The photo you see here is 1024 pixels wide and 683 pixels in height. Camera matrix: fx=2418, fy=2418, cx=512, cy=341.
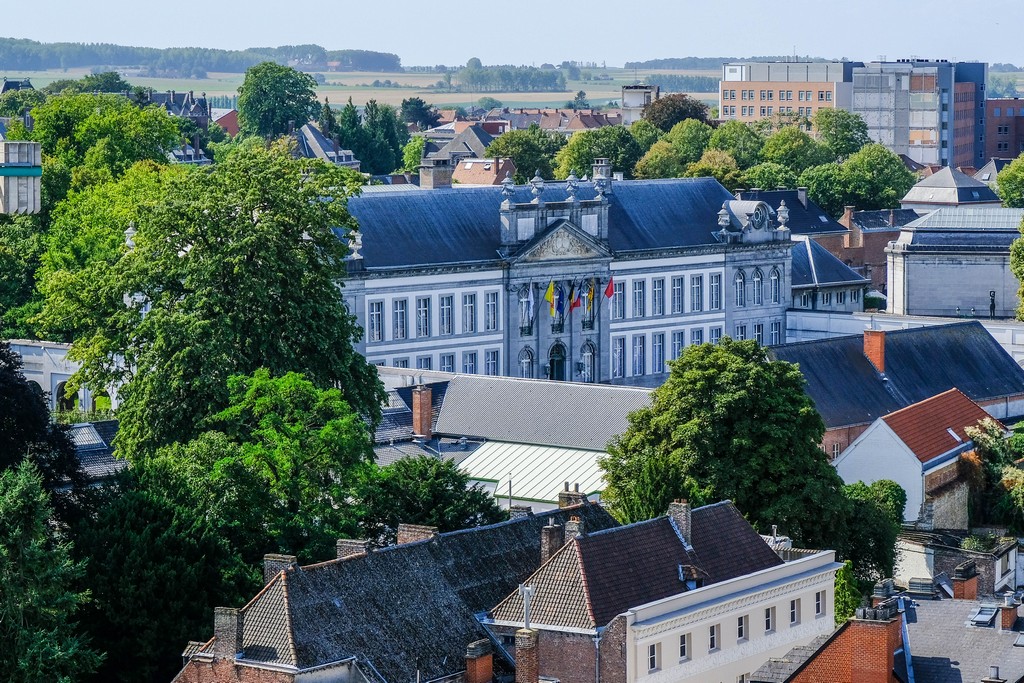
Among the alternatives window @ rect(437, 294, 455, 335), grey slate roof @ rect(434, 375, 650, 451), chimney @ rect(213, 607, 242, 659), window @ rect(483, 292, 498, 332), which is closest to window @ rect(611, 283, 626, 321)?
window @ rect(483, 292, 498, 332)

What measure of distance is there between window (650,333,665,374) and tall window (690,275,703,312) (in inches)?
91.9

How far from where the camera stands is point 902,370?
89.8 m

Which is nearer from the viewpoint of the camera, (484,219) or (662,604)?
(662,604)

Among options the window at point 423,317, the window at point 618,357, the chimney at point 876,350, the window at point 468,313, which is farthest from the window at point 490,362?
the chimney at point 876,350

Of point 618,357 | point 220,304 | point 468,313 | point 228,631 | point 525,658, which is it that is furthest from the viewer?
point 618,357

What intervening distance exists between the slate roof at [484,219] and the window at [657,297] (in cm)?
163

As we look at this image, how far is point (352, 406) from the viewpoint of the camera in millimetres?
69500

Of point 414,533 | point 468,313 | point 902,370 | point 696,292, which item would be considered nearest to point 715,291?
point 696,292

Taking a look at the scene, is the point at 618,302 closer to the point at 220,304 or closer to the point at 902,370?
the point at 902,370

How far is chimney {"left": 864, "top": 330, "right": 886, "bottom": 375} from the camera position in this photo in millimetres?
89188

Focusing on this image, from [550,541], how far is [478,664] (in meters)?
3.88

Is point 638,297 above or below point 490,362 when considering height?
above

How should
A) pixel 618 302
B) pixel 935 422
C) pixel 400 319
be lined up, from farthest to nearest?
pixel 618 302, pixel 400 319, pixel 935 422

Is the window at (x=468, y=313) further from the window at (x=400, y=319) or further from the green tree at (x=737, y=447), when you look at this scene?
the green tree at (x=737, y=447)
